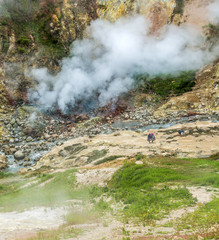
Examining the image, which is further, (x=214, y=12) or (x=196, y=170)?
(x=214, y=12)

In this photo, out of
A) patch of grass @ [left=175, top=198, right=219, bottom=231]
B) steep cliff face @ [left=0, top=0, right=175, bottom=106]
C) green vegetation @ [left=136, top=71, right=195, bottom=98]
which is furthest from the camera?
steep cliff face @ [left=0, top=0, right=175, bottom=106]

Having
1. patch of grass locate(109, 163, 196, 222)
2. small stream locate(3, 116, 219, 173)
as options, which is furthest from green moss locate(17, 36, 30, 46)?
patch of grass locate(109, 163, 196, 222)

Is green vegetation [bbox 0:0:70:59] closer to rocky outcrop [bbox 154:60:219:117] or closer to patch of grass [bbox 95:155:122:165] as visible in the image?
rocky outcrop [bbox 154:60:219:117]

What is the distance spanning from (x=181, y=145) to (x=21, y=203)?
1376 cm

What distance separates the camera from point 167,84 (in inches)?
1560

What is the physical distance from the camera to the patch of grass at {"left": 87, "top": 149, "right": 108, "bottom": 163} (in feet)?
65.9

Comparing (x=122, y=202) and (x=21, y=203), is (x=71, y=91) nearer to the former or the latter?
(x=21, y=203)

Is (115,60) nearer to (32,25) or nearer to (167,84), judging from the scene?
(167,84)

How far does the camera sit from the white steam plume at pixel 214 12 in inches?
1718

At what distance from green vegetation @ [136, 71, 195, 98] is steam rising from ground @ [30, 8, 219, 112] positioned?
52.0 inches

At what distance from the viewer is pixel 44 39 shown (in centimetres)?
4653

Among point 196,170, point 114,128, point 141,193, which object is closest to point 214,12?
point 114,128

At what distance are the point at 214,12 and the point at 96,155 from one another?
128ft

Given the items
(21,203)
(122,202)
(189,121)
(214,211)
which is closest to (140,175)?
(122,202)
